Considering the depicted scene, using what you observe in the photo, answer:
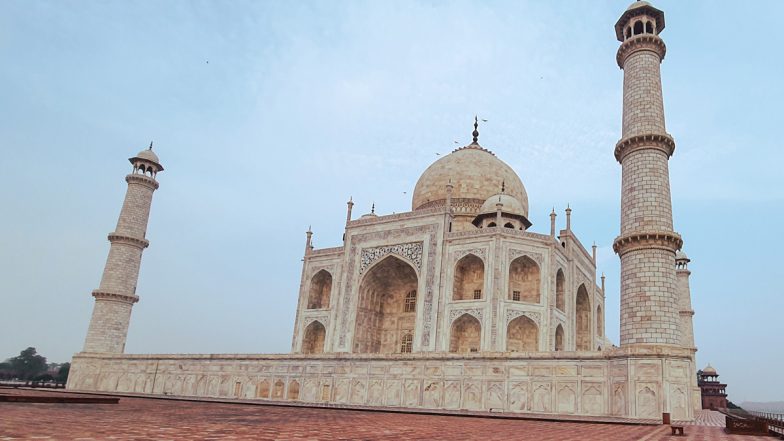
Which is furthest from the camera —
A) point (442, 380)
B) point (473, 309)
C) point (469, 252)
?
point (469, 252)

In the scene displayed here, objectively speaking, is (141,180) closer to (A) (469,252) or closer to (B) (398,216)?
(B) (398,216)

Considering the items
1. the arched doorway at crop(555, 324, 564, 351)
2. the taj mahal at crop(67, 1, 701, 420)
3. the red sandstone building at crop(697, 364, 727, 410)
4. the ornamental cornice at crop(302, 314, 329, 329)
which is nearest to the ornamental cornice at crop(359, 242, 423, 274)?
the taj mahal at crop(67, 1, 701, 420)

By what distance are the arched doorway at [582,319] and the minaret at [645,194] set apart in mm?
12991

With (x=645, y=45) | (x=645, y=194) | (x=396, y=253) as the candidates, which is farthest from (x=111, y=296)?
(x=645, y=45)

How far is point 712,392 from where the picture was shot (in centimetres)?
3672

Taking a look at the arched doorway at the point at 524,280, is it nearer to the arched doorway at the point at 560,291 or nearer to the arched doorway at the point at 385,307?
the arched doorway at the point at 560,291

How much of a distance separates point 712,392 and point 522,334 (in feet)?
68.9

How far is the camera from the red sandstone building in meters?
36.0

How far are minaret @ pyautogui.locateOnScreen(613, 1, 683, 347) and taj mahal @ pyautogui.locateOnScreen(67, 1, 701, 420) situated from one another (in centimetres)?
4

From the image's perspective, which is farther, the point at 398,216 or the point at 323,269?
the point at 323,269

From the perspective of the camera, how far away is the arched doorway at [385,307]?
1020 inches

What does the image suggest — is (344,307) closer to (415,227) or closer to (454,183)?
(415,227)

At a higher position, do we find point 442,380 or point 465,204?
point 465,204

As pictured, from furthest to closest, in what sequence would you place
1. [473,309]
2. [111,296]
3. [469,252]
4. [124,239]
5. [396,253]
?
[124,239] → [111,296] → [396,253] → [469,252] → [473,309]
